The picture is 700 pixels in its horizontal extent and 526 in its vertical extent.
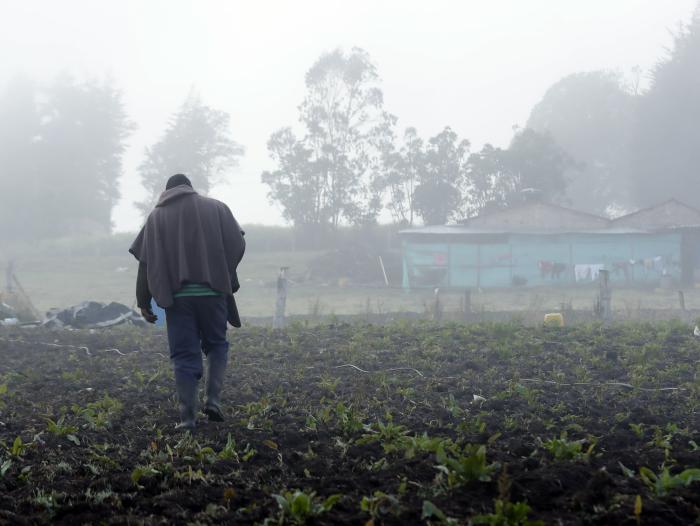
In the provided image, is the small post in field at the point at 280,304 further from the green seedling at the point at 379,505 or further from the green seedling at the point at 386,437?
the green seedling at the point at 379,505

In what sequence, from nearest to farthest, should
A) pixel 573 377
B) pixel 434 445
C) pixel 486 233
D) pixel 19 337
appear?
1. pixel 434 445
2. pixel 573 377
3. pixel 19 337
4. pixel 486 233

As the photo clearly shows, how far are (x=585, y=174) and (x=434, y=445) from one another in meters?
57.3

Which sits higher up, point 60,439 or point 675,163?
point 675,163

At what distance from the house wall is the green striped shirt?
91.8ft

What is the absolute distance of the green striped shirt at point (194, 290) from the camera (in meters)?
5.23

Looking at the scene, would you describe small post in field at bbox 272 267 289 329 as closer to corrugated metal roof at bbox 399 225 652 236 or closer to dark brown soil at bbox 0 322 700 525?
dark brown soil at bbox 0 322 700 525

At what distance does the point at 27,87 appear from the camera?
5953cm

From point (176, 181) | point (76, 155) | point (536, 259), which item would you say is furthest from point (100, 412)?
point (76, 155)

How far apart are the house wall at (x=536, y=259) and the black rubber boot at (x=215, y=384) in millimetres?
27805

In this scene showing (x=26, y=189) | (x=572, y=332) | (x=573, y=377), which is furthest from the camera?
(x=26, y=189)

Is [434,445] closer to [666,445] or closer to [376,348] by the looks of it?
[666,445]

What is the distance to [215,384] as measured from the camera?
5.29 m

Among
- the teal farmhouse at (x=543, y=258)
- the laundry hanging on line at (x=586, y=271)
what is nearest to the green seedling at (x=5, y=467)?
the teal farmhouse at (x=543, y=258)

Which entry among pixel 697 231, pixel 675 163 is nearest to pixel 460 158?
pixel 675 163
